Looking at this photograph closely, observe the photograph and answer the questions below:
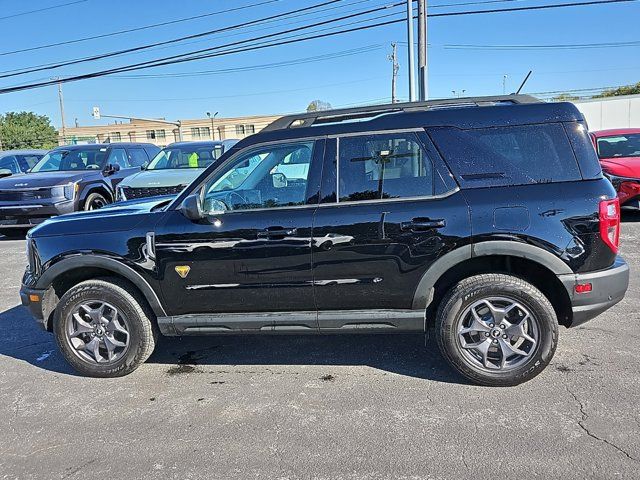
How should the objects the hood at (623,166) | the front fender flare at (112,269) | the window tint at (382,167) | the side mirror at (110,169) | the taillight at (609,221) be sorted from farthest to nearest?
the side mirror at (110,169), the hood at (623,166), the front fender flare at (112,269), the window tint at (382,167), the taillight at (609,221)

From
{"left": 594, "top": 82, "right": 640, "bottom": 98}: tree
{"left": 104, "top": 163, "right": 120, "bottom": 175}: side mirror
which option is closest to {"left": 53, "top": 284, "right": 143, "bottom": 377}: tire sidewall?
{"left": 104, "top": 163, "right": 120, "bottom": 175}: side mirror

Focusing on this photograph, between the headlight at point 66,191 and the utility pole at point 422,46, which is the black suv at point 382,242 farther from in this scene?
the utility pole at point 422,46

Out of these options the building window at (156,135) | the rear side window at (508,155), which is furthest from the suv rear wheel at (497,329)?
the building window at (156,135)

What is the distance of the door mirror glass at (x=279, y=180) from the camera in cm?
367

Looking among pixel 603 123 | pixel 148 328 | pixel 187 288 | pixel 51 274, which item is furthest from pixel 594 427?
pixel 603 123

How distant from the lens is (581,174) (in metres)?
3.27

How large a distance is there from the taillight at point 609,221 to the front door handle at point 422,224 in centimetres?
102

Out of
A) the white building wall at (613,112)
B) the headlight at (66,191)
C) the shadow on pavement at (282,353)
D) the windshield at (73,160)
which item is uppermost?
the white building wall at (613,112)

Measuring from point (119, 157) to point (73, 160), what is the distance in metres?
0.99

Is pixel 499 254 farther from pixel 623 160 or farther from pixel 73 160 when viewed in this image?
pixel 73 160

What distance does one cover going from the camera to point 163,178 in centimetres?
920

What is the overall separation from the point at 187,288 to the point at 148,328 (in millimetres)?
496

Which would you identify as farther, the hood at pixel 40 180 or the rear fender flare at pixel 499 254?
the hood at pixel 40 180

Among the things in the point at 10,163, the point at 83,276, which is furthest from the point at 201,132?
the point at 83,276
